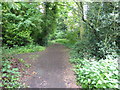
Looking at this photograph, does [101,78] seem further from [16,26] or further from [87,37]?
[16,26]

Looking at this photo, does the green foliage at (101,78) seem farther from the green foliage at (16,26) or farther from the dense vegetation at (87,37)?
the green foliage at (16,26)

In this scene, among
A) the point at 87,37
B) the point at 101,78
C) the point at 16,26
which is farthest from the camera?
the point at 16,26

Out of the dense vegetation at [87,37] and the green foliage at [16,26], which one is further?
the green foliage at [16,26]

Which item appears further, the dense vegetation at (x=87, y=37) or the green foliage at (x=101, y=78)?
the dense vegetation at (x=87, y=37)

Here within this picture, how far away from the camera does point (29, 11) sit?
26.1ft

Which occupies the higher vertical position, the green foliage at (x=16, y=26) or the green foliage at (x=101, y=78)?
the green foliage at (x=16, y=26)

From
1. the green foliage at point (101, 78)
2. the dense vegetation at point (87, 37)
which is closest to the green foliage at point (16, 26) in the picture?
the dense vegetation at point (87, 37)

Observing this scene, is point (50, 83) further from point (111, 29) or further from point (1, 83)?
point (111, 29)

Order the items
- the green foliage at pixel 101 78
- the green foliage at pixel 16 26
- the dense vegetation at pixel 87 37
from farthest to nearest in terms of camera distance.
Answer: the green foliage at pixel 16 26, the dense vegetation at pixel 87 37, the green foliage at pixel 101 78

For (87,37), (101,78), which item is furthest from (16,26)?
(101,78)

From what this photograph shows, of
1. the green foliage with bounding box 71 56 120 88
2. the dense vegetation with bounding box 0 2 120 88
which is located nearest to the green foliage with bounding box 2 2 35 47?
the dense vegetation with bounding box 0 2 120 88

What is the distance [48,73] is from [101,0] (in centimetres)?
491

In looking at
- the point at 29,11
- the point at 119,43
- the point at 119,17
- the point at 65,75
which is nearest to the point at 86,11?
the point at 119,17

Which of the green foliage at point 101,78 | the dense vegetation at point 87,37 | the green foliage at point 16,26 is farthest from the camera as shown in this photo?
the green foliage at point 16,26
